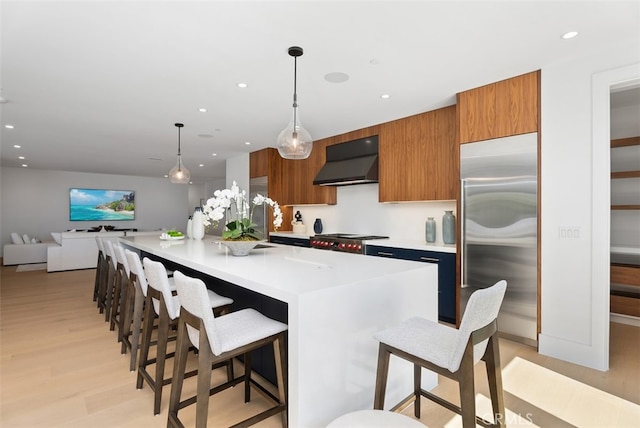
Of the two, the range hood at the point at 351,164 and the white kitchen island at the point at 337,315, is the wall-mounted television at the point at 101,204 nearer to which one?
the range hood at the point at 351,164

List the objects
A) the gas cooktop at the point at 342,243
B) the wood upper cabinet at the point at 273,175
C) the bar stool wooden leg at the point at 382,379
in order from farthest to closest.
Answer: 1. the wood upper cabinet at the point at 273,175
2. the gas cooktop at the point at 342,243
3. the bar stool wooden leg at the point at 382,379

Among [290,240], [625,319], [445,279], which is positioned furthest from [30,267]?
[625,319]

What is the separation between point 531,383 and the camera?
2.30 meters

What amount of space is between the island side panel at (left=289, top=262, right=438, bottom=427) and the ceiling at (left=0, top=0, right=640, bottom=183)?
167 centimetres

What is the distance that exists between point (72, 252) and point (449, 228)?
754cm

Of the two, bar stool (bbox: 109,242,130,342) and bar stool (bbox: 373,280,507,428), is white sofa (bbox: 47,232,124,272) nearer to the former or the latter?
bar stool (bbox: 109,242,130,342)

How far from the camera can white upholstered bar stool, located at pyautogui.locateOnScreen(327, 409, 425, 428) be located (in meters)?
1.23

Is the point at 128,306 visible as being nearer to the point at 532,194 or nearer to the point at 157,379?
the point at 157,379

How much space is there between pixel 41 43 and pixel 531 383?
437 centimetres

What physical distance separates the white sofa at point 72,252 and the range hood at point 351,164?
521 centimetres

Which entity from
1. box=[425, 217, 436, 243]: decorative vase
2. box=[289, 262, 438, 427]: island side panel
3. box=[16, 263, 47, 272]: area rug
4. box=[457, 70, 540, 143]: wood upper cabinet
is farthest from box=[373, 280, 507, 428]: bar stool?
box=[16, 263, 47, 272]: area rug

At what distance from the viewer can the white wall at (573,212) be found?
2496mm

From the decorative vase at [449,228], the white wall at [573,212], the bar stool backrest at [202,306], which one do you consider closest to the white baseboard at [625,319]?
the white wall at [573,212]

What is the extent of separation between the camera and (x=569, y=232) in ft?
8.66
